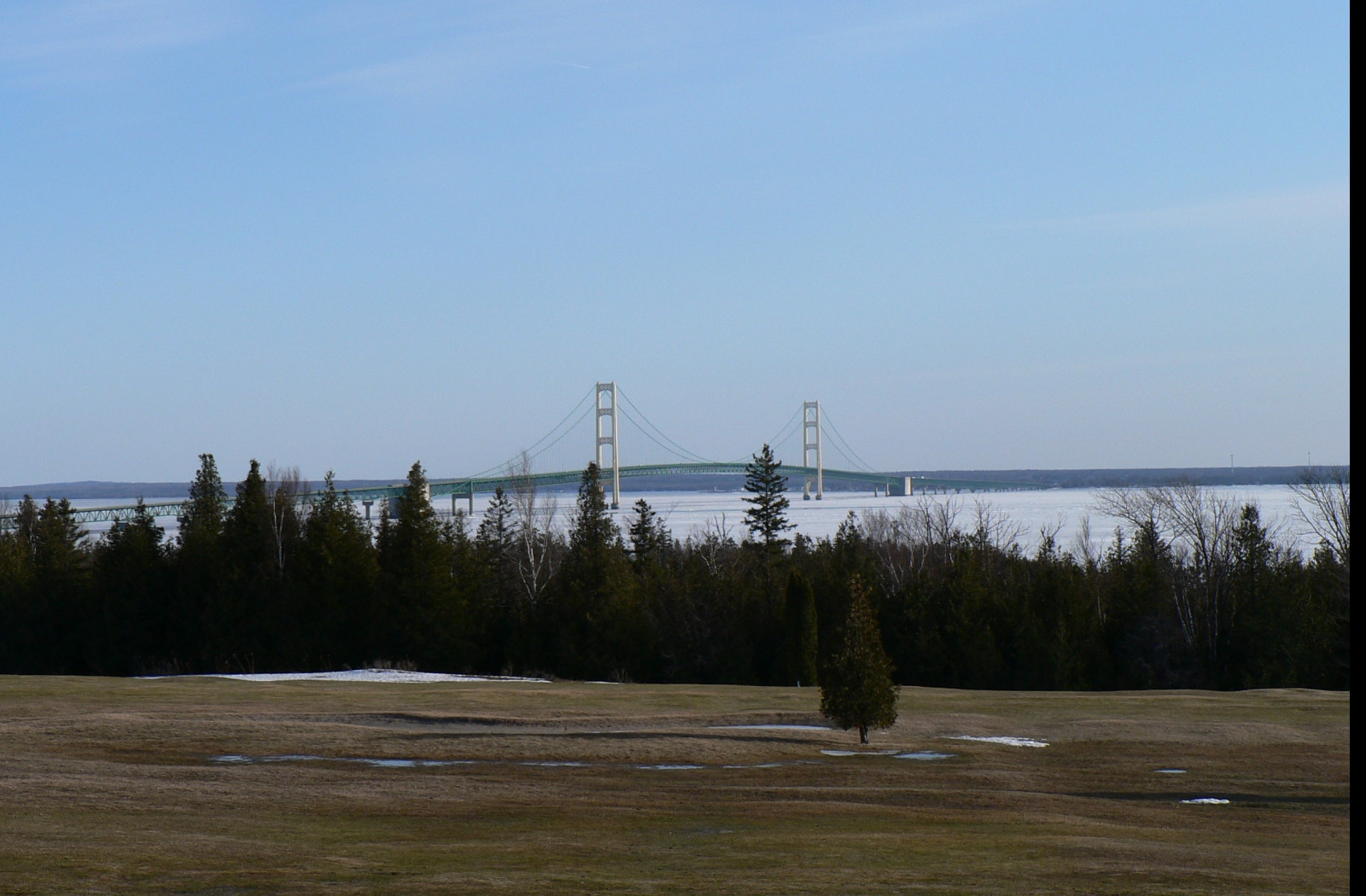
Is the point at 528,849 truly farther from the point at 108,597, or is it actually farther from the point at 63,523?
the point at 63,523

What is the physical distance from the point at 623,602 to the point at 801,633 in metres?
7.68

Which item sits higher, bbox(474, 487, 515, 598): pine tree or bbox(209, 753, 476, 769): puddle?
bbox(474, 487, 515, 598): pine tree

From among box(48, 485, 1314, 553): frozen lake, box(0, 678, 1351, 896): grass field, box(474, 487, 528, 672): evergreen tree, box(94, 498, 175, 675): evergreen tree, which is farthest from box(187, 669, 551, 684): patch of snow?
box(48, 485, 1314, 553): frozen lake

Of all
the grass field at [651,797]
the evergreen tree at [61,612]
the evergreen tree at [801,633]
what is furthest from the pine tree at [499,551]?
the grass field at [651,797]

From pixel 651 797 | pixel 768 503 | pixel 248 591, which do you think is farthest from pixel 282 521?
pixel 651 797

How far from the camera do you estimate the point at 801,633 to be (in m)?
37.5

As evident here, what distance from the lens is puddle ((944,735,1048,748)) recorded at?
20688 millimetres

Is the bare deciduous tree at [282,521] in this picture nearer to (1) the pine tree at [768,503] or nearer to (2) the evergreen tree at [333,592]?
(2) the evergreen tree at [333,592]

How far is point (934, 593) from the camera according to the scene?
42219 mm

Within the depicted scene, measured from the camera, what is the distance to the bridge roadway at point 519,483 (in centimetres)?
7844

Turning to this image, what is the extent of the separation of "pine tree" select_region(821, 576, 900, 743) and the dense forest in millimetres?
17117

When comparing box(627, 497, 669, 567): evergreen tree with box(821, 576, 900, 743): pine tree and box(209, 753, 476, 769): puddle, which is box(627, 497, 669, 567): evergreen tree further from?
box(209, 753, 476, 769): puddle

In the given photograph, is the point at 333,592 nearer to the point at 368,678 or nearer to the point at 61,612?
the point at 61,612

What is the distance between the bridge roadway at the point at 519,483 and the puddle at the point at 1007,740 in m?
36.6
